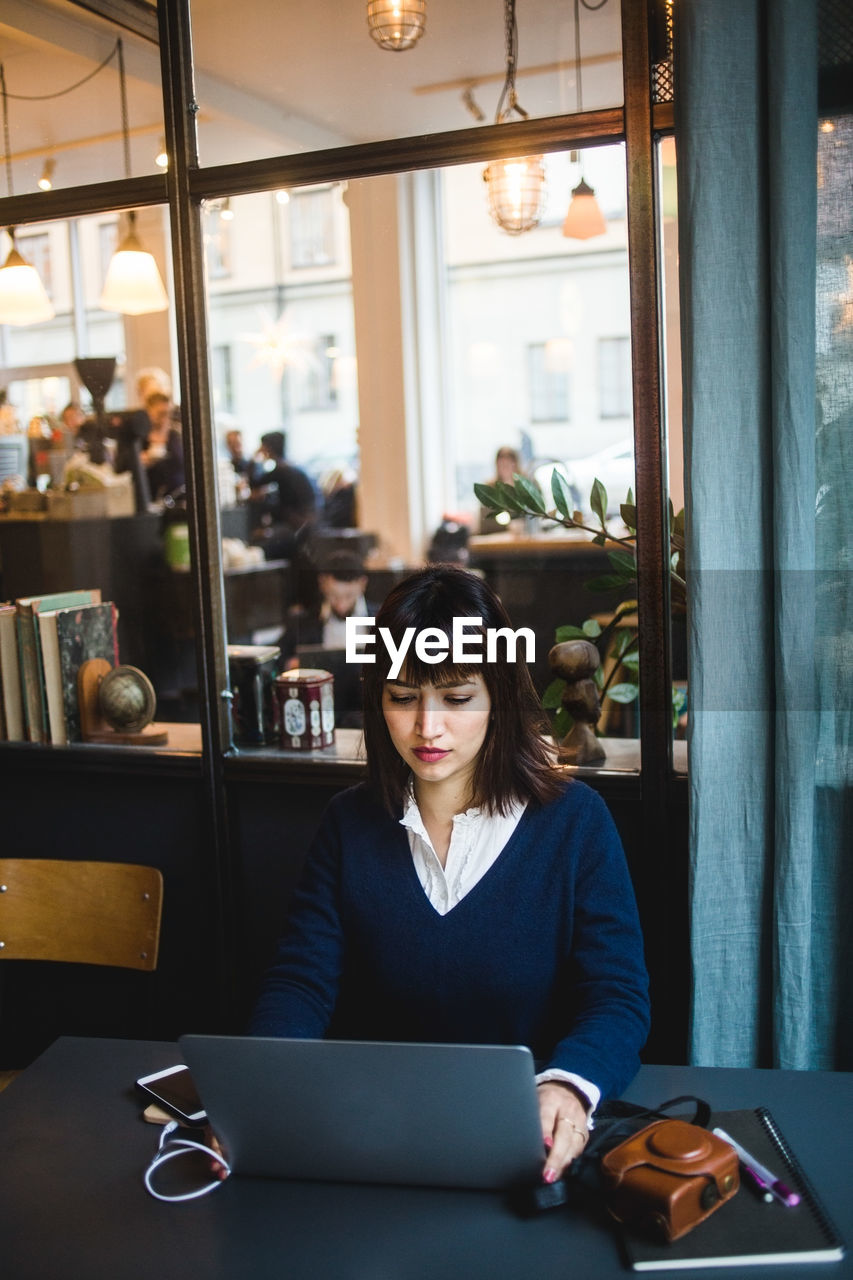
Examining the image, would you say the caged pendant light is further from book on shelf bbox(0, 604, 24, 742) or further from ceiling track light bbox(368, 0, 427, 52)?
book on shelf bbox(0, 604, 24, 742)

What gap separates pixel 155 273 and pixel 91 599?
91.9 inches

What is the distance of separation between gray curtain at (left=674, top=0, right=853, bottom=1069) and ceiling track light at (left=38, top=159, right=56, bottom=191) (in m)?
1.52

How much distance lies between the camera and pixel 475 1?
2.27m

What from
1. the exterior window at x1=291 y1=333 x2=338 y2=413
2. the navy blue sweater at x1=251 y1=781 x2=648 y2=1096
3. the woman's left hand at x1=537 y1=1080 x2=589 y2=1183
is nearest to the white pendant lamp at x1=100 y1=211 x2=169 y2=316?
the navy blue sweater at x1=251 y1=781 x2=648 y2=1096

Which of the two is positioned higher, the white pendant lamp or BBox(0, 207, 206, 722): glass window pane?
the white pendant lamp

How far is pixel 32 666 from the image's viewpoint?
8.90 feet

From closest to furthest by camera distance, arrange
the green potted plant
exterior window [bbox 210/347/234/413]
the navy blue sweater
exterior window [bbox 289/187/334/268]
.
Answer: the navy blue sweater
the green potted plant
exterior window [bbox 289/187/334/268]
exterior window [bbox 210/347/234/413]

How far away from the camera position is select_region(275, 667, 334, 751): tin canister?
249cm

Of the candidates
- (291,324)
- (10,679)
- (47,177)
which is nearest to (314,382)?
(291,324)

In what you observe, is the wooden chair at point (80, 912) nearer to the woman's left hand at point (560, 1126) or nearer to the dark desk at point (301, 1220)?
the dark desk at point (301, 1220)

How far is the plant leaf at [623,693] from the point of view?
2268 mm

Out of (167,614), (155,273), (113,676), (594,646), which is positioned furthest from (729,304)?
(155,273)

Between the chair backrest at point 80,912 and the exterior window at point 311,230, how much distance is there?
11044mm

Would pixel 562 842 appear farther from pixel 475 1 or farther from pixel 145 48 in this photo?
pixel 145 48
